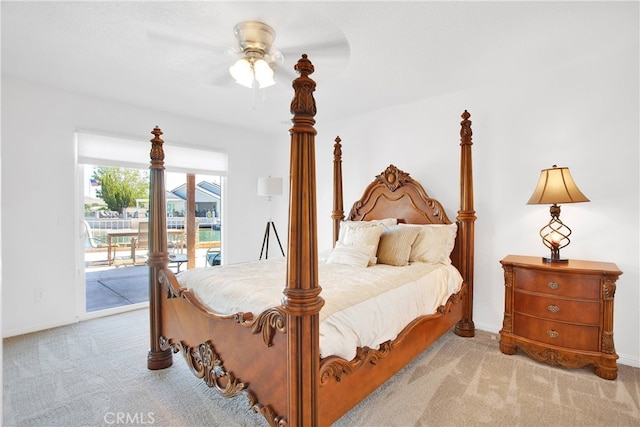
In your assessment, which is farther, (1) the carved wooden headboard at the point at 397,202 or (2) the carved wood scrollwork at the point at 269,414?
(1) the carved wooden headboard at the point at 397,202

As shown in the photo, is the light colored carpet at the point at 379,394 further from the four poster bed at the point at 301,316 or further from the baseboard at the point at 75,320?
the baseboard at the point at 75,320

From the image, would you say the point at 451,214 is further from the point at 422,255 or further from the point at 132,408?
the point at 132,408

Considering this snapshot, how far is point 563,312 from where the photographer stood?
255cm

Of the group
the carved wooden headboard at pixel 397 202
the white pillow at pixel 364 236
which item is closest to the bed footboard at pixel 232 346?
the white pillow at pixel 364 236

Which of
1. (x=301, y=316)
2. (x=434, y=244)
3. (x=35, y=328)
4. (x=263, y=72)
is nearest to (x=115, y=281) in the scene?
(x=35, y=328)

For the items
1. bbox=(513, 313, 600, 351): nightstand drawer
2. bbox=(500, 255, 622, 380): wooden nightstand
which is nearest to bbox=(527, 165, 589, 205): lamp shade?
bbox=(500, 255, 622, 380): wooden nightstand

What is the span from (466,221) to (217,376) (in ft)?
8.17

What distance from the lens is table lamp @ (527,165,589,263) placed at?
257 centimetres

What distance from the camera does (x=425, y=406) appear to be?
7.03 ft

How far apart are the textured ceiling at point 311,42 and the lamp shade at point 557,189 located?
957 millimetres

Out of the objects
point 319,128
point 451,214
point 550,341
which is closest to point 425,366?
point 550,341

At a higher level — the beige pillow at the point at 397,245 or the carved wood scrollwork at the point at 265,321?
the beige pillow at the point at 397,245

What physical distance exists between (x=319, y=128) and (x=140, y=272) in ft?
10.4

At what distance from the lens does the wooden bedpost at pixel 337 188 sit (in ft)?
13.7
